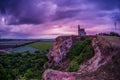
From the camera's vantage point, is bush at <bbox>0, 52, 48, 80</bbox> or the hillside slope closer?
the hillside slope

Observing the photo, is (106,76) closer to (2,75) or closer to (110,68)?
(110,68)

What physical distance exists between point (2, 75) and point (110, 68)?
68.2 ft

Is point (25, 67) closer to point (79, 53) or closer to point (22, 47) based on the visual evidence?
point (79, 53)

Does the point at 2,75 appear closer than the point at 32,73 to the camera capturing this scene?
Yes

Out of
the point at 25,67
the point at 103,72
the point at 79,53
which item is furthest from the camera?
the point at 25,67

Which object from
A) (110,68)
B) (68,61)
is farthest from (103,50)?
(68,61)

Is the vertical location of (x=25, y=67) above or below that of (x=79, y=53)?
below

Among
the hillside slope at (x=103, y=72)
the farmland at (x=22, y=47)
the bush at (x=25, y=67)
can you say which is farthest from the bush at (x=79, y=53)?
the farmland at (x=22, y=47)

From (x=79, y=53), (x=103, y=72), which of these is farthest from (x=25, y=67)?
(x=103, y=72)

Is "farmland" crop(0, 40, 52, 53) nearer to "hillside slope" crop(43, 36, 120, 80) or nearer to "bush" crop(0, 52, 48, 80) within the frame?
"bush" crop(0, 52, 48, 80)

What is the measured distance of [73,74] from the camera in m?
26.9

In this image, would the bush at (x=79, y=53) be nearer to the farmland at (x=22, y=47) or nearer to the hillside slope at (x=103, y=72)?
the hillside slope at (x=103, y=72)

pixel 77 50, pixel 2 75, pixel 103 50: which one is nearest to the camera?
pixel 103 50

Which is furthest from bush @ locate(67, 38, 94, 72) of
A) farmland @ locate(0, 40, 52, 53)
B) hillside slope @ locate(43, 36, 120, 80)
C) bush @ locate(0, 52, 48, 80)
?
farmland @ locate(0, 40, 52, 53)
